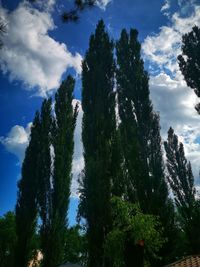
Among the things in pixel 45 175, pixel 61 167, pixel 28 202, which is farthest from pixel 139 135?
pixel 28 202

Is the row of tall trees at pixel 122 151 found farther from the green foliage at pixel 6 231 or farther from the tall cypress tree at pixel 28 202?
the green foliage at pixel 6 231

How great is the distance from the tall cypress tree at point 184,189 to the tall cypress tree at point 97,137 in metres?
7.87

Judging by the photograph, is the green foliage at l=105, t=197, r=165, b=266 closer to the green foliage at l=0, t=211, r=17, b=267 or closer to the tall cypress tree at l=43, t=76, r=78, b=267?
the tall cypress tree at l=43, t=76, r=78, b=267

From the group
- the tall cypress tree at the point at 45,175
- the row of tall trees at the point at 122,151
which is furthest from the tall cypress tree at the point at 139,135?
the tall cypress tree at the point at 45,175

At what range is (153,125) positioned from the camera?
19.3 metres

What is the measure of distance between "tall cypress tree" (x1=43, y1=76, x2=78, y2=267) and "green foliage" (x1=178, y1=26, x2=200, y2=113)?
28.9ft

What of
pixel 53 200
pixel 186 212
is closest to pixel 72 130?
pixel 53 200

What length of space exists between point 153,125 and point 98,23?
935cm

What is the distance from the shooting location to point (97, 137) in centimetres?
1630

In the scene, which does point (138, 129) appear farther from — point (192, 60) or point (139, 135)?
point (192, 60)

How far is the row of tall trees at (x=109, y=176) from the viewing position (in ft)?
43.8

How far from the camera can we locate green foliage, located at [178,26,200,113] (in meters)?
15.4

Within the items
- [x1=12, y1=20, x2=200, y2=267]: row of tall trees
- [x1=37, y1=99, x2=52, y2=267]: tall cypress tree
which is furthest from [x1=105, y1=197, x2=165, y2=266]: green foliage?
[x1=37, y1=99, x2=52, y2=267]: tall cypress tree

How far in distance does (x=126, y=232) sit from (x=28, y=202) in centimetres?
832
